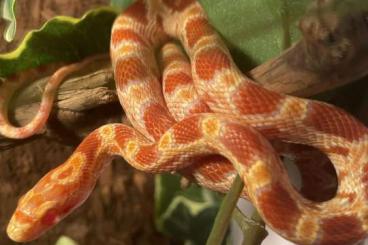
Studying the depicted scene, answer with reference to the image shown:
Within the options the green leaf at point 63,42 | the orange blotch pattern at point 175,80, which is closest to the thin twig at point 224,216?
the orange blotch pattern at point 175,80

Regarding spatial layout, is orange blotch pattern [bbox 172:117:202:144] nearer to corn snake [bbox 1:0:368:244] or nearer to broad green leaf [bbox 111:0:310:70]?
corn snake [bbox 1:0:368:244]

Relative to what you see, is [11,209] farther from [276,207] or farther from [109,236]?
[276,207]

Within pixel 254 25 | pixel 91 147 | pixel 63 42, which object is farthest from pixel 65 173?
pixel 254 25

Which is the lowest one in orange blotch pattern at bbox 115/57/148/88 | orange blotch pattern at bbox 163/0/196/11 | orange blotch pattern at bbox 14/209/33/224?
orange blotch pattern at bbox 14/209/33/224

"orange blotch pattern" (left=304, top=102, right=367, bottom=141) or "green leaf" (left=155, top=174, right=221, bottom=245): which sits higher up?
"orange blotch pattern" (left=304, top=102, right=367, bottom=141)

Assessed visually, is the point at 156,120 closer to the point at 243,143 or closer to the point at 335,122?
the point at 243,143

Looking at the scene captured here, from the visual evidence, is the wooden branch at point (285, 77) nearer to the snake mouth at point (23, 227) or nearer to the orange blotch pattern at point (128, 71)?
the orange blotch pattern at point (128, 71)

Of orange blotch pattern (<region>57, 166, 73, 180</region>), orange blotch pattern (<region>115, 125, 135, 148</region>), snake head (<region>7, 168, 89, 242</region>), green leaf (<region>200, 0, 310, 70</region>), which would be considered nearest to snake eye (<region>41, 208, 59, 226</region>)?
snake head (<region>7, 168, 89, 242</region>)

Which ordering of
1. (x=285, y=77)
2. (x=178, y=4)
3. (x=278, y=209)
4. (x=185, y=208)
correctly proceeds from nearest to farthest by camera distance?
(x=278, y=209), (x=285, y=77), (x=178, y=4), (x=185, y=208)
